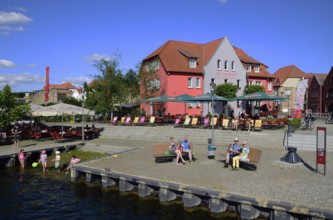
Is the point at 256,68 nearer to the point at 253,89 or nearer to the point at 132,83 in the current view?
the point at 253,89

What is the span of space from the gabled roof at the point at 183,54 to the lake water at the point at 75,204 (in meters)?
28.5

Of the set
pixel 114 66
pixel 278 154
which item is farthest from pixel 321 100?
pixel 278 154

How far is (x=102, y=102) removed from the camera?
40.1 meters

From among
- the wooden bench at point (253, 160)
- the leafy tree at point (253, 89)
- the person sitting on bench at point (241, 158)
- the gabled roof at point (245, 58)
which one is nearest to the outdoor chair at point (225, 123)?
the wooden bench at point (253, 160)

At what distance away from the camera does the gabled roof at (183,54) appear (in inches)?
1690

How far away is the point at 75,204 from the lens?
12633 millimetres

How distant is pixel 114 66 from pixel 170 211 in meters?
31.1

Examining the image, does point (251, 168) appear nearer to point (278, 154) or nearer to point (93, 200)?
point (278, 154)

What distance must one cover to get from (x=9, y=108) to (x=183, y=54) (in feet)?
86.0

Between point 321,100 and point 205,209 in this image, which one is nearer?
point 205,209

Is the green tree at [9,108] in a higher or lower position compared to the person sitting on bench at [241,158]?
higher

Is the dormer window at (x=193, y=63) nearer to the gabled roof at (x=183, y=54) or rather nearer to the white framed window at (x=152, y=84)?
the gabled roof at (x=183, y=54)

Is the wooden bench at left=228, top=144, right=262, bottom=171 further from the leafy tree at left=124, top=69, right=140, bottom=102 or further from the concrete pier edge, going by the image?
the leafy tree at left=124, top=69, right=140, bottom=102

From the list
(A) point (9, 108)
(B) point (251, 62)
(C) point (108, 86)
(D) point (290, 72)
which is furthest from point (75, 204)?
(D) point (290, 72)
